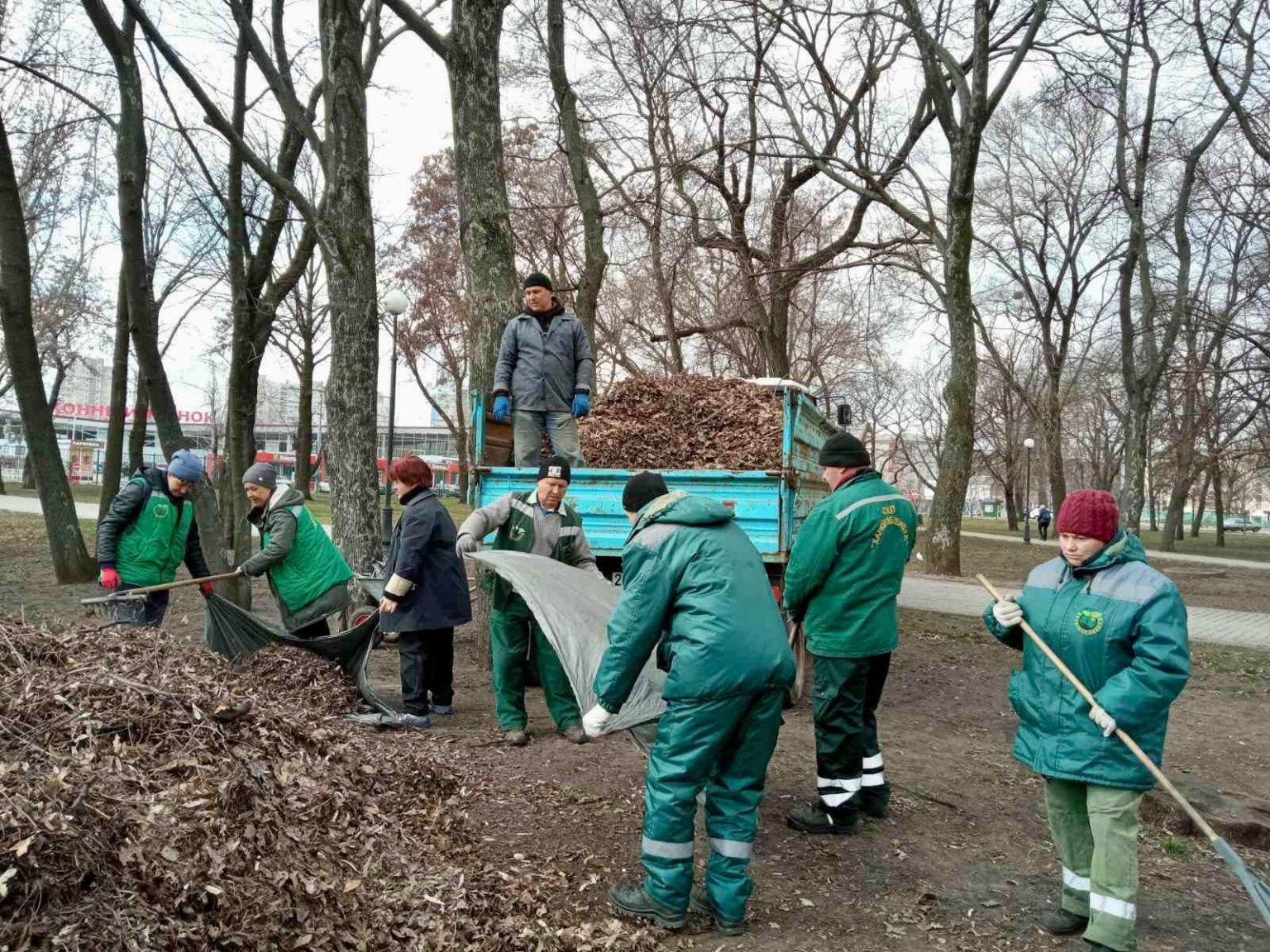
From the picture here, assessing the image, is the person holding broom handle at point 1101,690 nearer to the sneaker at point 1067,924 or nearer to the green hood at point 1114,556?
the green hood at point 1114,556

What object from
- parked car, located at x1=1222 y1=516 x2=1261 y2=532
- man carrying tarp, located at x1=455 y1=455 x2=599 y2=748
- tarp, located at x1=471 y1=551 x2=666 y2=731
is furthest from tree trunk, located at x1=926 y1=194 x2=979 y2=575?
parked car, located at x1=1222 y1=516 x2=1261 y2=532

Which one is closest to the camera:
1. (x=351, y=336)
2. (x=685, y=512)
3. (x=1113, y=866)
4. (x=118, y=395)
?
(x=1113, y=866)

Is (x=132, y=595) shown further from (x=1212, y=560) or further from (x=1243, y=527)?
(x=1243, y=527)

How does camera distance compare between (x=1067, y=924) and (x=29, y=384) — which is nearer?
(x=1067, y=924)

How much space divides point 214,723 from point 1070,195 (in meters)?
30.7

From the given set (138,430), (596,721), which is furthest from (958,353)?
(596,721)

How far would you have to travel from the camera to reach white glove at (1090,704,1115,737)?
128 inches

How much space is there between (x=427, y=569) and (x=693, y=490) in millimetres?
1873

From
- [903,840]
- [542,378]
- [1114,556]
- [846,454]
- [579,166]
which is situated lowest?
[903,840]

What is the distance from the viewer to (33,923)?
8.46 ft

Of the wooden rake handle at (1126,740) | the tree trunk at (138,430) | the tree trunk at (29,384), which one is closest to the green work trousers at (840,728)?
the wooden rake handle at (1126,740)

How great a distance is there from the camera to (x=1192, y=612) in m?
14.4

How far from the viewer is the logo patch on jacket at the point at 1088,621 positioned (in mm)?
3375

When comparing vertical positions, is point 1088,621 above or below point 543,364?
below
